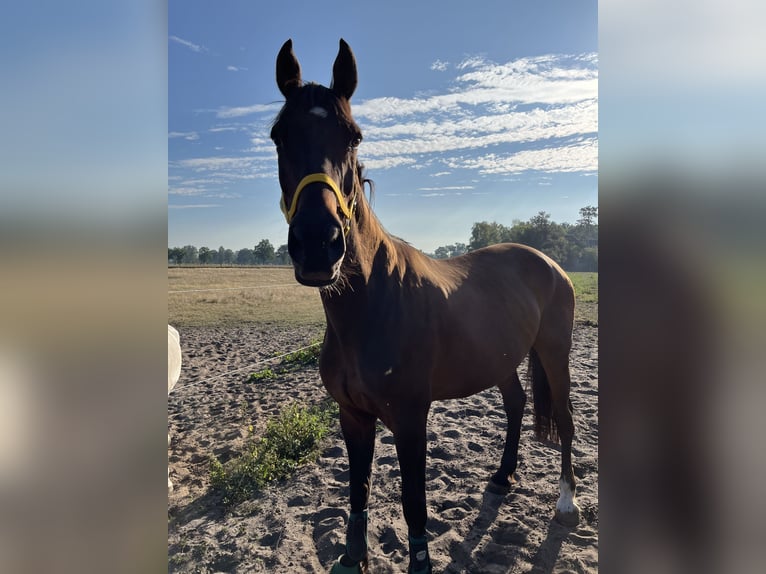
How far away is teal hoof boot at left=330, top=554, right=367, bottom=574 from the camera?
2480 mm

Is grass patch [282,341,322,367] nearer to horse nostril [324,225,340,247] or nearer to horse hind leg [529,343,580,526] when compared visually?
horse hind leg [529,343,580,526]

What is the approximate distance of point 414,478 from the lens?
228 cm

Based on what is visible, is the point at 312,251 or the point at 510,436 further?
the point at 510,436

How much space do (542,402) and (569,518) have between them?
921 millimetres

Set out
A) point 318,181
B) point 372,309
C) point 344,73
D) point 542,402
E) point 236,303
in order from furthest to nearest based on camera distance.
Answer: point 236,303 < point 542,402 < point 372,309 < point 344,73 < point 318,181

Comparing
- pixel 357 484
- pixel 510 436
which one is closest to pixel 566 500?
pixel 510 436

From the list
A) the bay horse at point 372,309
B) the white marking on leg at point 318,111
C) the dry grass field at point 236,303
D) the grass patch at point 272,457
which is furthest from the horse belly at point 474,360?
the dry grass field at point 236,303

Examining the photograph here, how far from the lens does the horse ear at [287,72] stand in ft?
6.79

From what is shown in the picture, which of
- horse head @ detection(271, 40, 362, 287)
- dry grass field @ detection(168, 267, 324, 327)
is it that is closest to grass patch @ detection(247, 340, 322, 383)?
dry grass field @ detection(168, 267, 324, 327)

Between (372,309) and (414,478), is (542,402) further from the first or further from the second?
(372,309)

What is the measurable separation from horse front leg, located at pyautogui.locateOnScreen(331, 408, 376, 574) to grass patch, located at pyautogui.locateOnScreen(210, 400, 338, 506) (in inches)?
49.7
